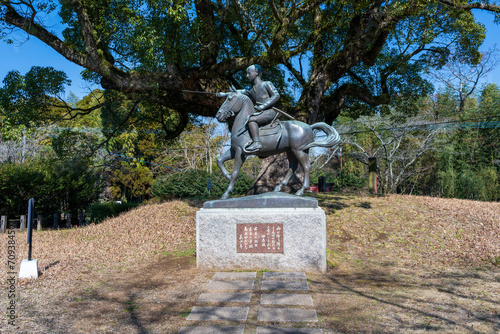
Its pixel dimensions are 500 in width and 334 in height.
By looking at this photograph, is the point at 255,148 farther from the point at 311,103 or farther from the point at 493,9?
the point at 493,9

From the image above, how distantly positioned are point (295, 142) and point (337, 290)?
2.65 meters

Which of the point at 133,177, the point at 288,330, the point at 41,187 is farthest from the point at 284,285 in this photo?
the point at 133,177

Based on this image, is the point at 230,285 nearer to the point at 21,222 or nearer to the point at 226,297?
the point at 226,297

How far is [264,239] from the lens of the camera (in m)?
5.49

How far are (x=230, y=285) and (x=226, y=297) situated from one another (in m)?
0.46

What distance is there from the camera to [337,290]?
4613mm

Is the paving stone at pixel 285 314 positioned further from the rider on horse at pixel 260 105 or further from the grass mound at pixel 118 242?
the grass mound at pixel 118 242

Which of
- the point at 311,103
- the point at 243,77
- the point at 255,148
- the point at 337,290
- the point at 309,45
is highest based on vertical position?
the point at 309,45

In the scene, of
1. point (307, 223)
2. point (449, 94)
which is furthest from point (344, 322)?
point (449, 94)

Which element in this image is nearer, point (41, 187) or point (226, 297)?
point (226, 297)

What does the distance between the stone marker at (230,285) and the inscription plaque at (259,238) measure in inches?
29.1

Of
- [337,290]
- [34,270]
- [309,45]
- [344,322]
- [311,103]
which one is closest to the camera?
[344,322]

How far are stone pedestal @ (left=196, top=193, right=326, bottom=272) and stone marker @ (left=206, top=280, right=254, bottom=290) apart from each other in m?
0.67

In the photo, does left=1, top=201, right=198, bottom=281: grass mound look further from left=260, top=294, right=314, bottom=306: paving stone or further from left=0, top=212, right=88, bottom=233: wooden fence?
left=260, top=294, right=314, bottom=306: paving stone
